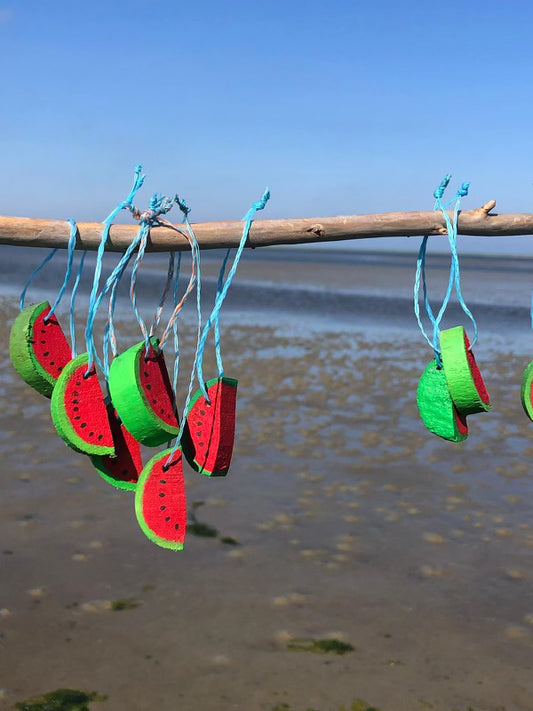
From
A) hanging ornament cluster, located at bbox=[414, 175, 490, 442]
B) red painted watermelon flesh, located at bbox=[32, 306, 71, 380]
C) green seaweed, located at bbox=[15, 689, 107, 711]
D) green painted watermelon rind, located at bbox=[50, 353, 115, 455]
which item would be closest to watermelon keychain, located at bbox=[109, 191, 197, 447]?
green painted watermelon rind, located at bbox=[50, 353, 115, 455]

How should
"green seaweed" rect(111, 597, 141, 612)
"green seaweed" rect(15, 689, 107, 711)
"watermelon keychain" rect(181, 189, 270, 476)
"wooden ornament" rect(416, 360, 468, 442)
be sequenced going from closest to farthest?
"watermelon keychain" rect(181, 189, 270, 476) → "wooden ornament" rect(416, 360, 468, 442) → "green seaweed" rect(15, 689, 107, 711) → "green seaweed" rect(111, 597, 141, 612)

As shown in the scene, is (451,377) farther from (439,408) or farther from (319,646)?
(319,646)

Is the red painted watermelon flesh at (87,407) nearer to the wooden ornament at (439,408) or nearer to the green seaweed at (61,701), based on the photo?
the wooden ornament at (439,408)

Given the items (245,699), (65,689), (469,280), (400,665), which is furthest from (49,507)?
(469,280)

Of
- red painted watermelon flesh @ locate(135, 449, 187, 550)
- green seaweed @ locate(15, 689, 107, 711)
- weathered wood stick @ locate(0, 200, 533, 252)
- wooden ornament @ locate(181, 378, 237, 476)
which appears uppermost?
weathered wood stick @ locate(0, 200, 533, 252)

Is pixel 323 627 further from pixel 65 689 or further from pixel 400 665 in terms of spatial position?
Answer: pixel 65 689

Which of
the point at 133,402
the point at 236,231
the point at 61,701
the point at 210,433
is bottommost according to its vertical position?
the point at 61,701

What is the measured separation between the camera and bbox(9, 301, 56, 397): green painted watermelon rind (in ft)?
6.58

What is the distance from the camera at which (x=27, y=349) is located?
2002 mm

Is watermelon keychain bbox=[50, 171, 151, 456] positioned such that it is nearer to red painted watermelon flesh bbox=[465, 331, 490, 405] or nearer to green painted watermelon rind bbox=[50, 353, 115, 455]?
green painted watermelon rind bbox=[50, 353, 115, 455]

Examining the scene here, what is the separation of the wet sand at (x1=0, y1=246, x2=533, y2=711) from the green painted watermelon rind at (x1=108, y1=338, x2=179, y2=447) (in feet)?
6.50

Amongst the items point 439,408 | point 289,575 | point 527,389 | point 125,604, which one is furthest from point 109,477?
point 289,575

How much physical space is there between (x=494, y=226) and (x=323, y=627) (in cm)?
265

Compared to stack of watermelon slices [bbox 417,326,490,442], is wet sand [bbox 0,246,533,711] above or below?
below
